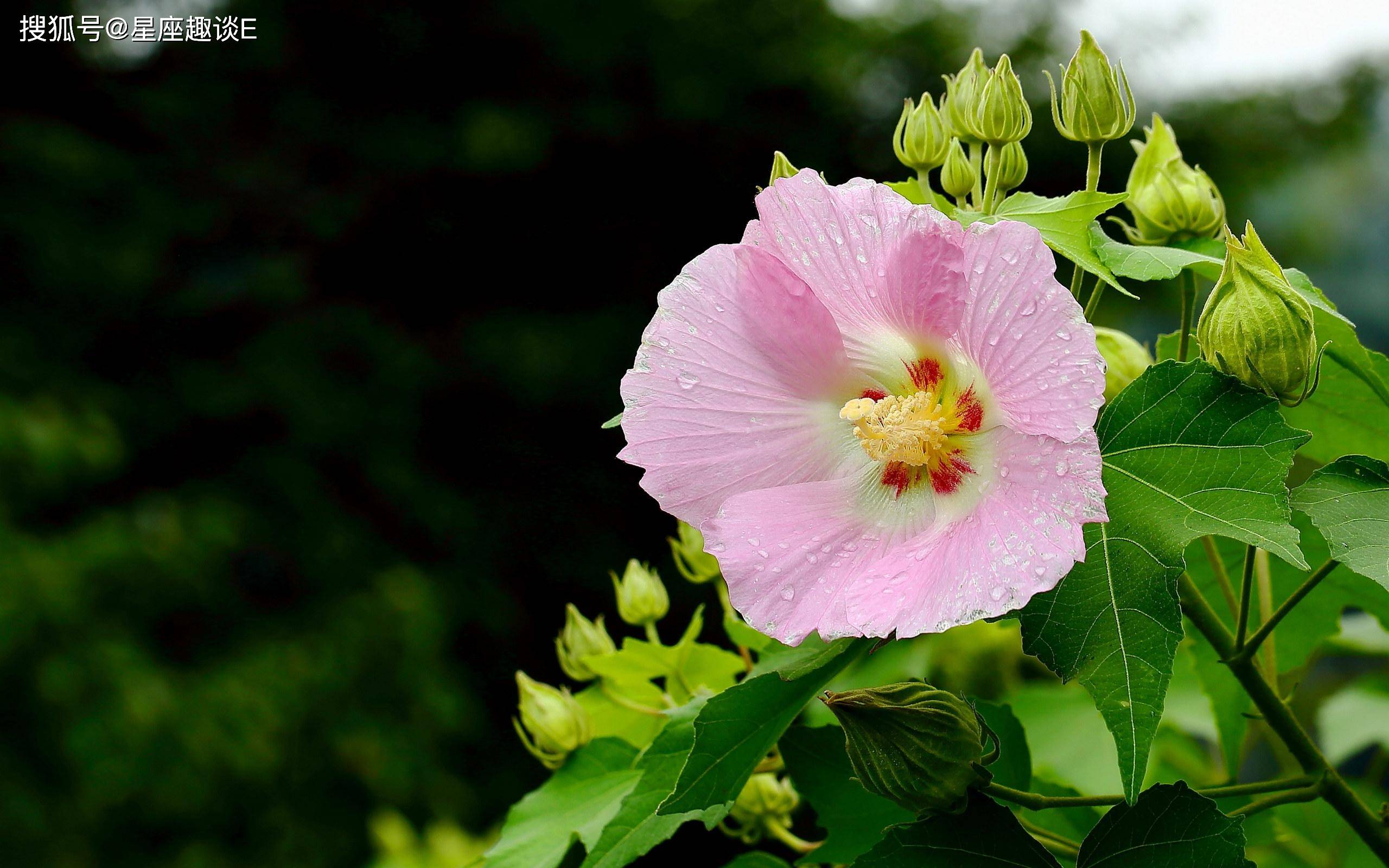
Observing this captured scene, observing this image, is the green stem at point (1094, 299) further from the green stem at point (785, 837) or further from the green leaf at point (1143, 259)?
the green stem at point (785, 837)

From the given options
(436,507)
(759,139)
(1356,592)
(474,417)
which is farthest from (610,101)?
(1356,592)

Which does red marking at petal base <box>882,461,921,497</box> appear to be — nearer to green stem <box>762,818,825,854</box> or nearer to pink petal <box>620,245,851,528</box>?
pink petal <box>620,245,851,528</box>

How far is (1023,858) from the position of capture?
55cm

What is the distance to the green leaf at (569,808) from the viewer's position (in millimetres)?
702

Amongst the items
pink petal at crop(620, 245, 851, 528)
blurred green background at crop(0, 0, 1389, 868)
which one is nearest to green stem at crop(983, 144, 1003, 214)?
pink petal at crop(620, 245, 851, 528)

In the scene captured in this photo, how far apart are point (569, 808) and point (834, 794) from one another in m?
0.17

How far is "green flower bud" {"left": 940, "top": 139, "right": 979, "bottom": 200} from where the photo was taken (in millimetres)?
614

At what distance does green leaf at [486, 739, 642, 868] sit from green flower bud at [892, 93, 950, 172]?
38cm

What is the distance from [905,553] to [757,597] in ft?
0.21

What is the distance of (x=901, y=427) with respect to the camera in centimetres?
58

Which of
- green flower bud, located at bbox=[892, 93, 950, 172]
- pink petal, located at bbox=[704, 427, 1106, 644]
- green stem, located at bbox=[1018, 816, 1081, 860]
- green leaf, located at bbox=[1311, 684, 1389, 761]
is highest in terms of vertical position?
green flower bud, located at bbox=[892, 93, 950, 172]

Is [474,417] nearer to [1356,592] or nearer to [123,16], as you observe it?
[123,16]

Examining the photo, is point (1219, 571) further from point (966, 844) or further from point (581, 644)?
point (581, 644)

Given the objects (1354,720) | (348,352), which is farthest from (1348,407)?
(348,352)
